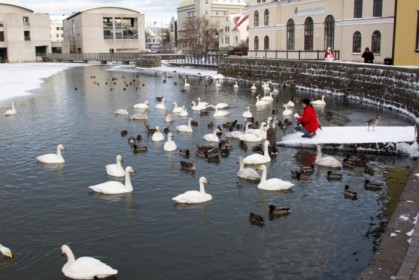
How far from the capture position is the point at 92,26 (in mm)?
104562

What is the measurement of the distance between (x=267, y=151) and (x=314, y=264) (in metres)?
6.90

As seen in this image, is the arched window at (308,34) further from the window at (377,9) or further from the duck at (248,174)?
the duck at (248,174)

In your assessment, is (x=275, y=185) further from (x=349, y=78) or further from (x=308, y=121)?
(x=349, y=78)

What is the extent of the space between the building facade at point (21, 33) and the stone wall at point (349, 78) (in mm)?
64629

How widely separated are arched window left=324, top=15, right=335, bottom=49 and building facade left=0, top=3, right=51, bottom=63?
2783 inches

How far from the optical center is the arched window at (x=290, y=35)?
52.3m

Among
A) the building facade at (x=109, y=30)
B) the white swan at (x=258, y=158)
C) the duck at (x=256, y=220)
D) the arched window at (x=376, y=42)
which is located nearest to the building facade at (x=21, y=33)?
the building facade at (x=109, y=30)

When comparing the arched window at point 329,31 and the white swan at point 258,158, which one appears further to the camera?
the arched window at point 329,31

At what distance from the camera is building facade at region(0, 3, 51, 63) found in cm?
9756

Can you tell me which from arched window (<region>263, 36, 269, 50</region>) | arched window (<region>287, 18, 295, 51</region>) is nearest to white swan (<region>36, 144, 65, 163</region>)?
arched window (<region>287, 18, 295, 51</region>)

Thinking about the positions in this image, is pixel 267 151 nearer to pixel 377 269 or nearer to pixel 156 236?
pixel 156 236

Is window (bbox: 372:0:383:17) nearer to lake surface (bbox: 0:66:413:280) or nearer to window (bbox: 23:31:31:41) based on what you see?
lake surface (bbox: 0:66:413:280)

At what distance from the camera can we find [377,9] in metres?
40.5

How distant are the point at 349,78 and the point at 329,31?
16.2 meters
